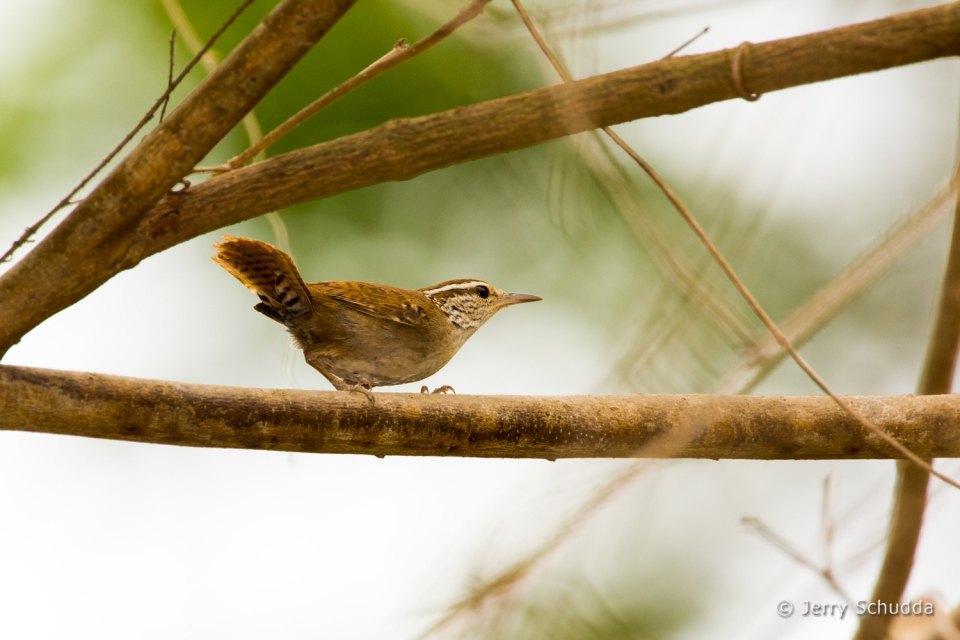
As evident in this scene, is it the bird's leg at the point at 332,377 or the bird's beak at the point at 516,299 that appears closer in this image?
the bird's leg at the point at 332,377

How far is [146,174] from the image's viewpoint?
6.54ft

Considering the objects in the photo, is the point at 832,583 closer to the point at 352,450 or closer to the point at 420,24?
the point at 352,450

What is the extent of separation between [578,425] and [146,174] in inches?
59.8

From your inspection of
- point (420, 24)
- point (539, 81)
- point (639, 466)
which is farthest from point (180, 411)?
point (539, 81)

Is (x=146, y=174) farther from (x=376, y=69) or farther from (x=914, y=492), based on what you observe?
(x=914, y=492)

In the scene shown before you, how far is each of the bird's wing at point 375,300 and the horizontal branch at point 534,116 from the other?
5.95 feet

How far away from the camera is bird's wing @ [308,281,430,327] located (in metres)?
4.11

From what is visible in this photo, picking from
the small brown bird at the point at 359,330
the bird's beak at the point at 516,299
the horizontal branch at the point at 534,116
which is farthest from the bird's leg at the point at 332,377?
the horizontal branch at the point at 534,116

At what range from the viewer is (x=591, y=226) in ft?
8.82

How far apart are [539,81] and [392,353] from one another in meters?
1.98

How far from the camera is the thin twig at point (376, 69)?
1930mm

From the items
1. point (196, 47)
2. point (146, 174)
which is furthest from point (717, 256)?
point (196, 47)

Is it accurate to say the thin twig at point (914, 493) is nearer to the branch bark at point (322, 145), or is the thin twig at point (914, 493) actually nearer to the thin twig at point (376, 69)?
the branch bark at point (322, 145)

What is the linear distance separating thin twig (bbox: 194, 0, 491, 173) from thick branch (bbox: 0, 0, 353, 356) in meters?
0.27
